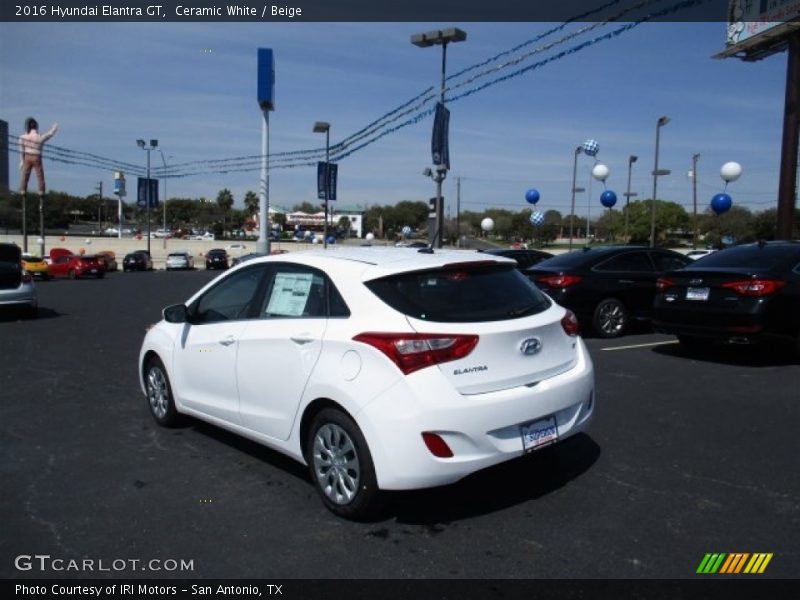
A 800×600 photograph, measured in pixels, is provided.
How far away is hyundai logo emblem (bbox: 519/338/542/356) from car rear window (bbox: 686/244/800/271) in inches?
207

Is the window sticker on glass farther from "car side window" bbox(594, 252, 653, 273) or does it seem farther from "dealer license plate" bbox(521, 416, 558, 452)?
"car side window" bbox(594, 252, 653, 273)

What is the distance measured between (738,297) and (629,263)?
2.84m

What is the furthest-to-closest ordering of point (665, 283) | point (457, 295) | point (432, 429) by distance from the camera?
1. point (665, 283)
2. point (457, 295)
3. point (432, 429)

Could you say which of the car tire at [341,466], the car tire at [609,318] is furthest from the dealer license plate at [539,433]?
the car tire at [609,318]

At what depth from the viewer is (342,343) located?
377 centimetres

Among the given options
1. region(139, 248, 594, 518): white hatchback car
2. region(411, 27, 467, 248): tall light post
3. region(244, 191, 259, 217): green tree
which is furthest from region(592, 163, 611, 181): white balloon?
region(244, 191, 259, 217): green tree

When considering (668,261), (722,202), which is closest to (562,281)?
(668,261)

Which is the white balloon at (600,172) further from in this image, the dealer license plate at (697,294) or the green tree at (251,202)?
the green tree at (251,202)

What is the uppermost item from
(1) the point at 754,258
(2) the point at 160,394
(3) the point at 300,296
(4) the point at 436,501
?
(1) the point at 754,258

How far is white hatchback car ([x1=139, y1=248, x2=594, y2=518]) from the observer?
3.51 meters

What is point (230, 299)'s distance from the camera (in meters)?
5.00

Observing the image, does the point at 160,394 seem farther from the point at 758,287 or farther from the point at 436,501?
the point at 758,287

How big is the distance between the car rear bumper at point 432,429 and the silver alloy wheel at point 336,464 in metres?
0.21
